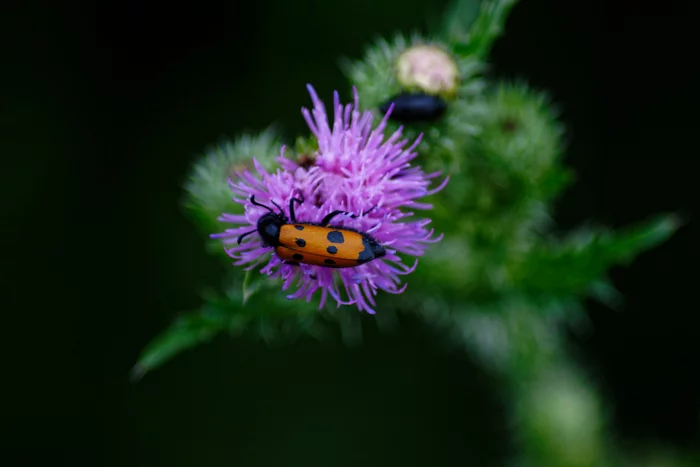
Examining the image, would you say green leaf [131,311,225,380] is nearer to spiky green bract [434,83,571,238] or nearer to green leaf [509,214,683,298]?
spiky green bract [434,83,571,238]

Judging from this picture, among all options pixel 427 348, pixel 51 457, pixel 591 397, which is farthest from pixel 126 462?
pixel 591 397

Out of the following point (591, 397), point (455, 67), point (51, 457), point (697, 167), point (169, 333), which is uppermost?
point (697, 167)

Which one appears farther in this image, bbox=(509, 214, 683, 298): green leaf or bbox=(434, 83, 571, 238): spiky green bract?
bbox=(434, 83, 571, 238): spiky green bract

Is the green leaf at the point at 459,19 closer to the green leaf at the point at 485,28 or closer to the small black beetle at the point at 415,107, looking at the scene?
A: the green leaf at the point at 485,28

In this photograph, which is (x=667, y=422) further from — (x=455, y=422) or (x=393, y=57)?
(x=393, y=57)

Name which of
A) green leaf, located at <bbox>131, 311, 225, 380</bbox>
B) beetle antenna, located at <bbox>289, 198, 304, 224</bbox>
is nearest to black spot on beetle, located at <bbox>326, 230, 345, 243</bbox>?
beetle antenna, located at <bbox>289, 198, 304, 224</bbox>

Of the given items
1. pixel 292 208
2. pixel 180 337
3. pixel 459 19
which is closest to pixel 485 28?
pixel 459 19
